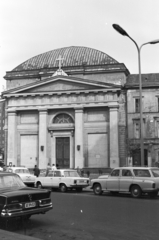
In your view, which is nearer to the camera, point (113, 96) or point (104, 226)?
point (104, 226)

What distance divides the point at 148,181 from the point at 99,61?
3486 cm

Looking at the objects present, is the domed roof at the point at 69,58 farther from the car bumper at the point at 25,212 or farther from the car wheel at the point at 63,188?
the car bumper at the point at 25,212

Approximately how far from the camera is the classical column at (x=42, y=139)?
146 feet

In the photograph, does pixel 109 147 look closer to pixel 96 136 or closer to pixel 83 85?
pixel 96 136

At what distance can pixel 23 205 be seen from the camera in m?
9.54

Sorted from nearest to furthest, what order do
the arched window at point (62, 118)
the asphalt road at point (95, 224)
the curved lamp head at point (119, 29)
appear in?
the asphalt road at point (95, 224)
the curved lamp head at point (119, 29)
the arched window at point (62, 118)

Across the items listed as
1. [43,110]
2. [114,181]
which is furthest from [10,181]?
[43,110]

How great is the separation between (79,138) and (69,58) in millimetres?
15333

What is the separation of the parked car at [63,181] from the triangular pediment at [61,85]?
840 inches

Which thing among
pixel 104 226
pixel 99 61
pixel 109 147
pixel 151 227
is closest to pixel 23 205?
pixel 104 226

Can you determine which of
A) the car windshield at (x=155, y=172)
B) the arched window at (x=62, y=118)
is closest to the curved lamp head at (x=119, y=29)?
the car windshield at (x=155, y=172)

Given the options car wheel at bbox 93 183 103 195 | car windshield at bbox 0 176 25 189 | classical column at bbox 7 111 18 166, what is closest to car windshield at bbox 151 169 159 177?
car wheel at bbox 93 183 103 195

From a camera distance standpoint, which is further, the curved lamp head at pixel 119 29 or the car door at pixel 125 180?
the curved lamp head at pixel 119 29

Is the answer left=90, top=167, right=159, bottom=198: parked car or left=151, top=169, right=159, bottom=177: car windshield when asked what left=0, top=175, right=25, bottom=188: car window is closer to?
left=90, top=167, right=159, bottom=198: parked car
